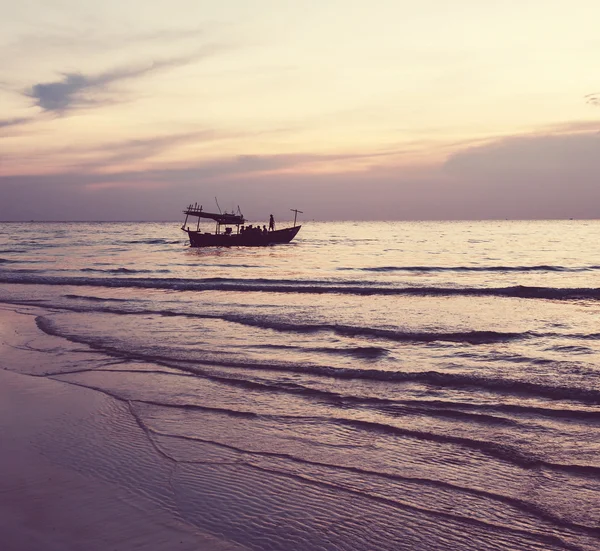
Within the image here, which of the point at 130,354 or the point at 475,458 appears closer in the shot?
the point at 475,458

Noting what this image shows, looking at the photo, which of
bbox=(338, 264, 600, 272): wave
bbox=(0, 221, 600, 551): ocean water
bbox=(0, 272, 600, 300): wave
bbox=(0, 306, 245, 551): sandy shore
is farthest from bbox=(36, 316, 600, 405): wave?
bbox=(338, 264, 600, 272): wave

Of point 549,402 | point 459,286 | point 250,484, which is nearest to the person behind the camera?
point 250,484

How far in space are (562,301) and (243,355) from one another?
51.4ft

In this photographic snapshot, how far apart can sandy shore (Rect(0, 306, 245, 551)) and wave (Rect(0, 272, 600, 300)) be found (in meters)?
18.4

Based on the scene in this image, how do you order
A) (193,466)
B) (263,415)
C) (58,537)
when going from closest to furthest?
(58,537) → (193,466) → (263,415)

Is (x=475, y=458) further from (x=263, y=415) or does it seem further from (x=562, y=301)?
(x=562, y=301)

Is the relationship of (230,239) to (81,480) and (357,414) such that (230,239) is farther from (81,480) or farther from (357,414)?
(81,480)

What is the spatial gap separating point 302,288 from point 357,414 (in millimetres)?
19234

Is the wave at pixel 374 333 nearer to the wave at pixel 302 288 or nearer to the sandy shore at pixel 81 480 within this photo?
the sandy shore at pixel 81 480

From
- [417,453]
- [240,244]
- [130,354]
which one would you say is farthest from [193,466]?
[240,244]

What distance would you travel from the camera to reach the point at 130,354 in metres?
12.4

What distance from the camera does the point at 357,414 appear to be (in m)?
8.17

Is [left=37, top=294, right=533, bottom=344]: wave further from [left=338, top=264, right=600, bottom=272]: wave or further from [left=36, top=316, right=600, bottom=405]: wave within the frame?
[left=338, top=264, right=600, bottom=272]: wave

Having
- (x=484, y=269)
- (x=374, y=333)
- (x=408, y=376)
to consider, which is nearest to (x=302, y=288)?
(x=374, y=333)
